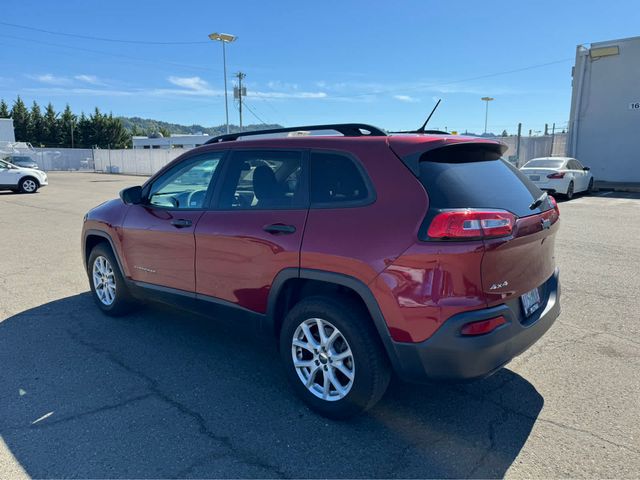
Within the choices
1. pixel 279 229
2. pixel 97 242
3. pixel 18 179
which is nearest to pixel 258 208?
pixel 279 229

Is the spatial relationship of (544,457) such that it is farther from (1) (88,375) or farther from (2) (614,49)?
(2) (614,49)

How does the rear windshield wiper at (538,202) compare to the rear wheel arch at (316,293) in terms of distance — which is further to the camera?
the rear windshield wiper at (538,202)

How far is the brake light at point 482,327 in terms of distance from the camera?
99.3 inches

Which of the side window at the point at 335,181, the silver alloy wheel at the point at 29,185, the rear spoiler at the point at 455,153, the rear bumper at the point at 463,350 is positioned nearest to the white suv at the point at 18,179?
the silver alloy wheel at the point at 29,185

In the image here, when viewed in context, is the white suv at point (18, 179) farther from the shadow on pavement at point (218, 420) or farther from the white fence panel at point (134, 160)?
the shadow on pavement at point (218, 420)

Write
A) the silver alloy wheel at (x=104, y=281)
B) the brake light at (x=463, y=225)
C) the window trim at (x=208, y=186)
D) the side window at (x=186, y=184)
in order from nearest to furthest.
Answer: the brake light at (x=463, y=225) → the window trim at (x=208, y=186) → the side window at (x=186, y=184) → the silver alloy wheel at (x=104, y=281)

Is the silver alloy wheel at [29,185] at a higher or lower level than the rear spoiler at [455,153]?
lower

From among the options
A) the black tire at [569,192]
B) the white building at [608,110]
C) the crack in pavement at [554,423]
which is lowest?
the crack in pavement at [554,423]

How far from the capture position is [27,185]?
20.0 m

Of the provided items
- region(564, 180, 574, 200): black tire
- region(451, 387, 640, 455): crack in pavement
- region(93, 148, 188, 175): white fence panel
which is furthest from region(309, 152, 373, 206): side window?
region(93, 148, 188, 175): white fence panel

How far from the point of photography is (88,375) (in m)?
3.62

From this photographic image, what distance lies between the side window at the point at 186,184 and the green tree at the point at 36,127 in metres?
80.4

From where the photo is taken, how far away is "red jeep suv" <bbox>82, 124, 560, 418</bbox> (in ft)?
8.37

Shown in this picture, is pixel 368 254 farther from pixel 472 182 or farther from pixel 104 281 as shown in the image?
pixel 104 281
